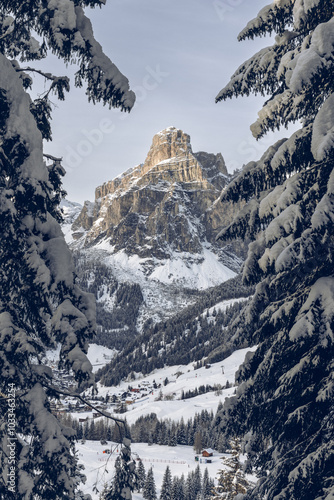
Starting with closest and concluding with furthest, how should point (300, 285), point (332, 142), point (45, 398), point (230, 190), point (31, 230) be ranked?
point (332, 142) → point (31, 230) → point (45, 398) → point (300, 285) → point (230, 190)

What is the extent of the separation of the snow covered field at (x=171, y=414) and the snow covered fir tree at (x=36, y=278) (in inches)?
1377

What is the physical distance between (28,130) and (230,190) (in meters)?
3.68

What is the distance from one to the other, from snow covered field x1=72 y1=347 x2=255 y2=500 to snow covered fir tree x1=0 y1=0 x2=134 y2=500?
115 feet

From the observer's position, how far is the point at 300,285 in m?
6.77

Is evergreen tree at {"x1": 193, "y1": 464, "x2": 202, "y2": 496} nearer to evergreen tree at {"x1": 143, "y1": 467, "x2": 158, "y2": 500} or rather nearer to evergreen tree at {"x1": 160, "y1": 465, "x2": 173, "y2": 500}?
evergreen tree at {"x1": 143, "y1": 467, "x2": 158, "y2": 500}

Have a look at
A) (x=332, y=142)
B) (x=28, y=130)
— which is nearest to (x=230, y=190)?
(x=332, y=142)

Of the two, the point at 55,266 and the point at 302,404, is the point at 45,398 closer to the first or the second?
the point at 55,266

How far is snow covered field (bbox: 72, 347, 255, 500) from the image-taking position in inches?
3393

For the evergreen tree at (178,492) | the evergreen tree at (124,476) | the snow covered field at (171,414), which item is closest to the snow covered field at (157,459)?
the snow covered field at (171,414)

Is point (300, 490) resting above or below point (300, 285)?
below

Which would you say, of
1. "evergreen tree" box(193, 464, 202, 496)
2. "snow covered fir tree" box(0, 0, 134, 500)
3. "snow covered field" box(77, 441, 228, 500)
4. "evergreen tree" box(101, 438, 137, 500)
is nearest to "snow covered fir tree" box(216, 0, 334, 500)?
"evergreen tree" box(101, 438, 137, 500)

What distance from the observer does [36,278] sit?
214 inches

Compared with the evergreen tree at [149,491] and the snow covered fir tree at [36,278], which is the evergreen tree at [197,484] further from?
the snow covered fir tree at [36,278]

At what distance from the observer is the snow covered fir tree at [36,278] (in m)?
5.09
